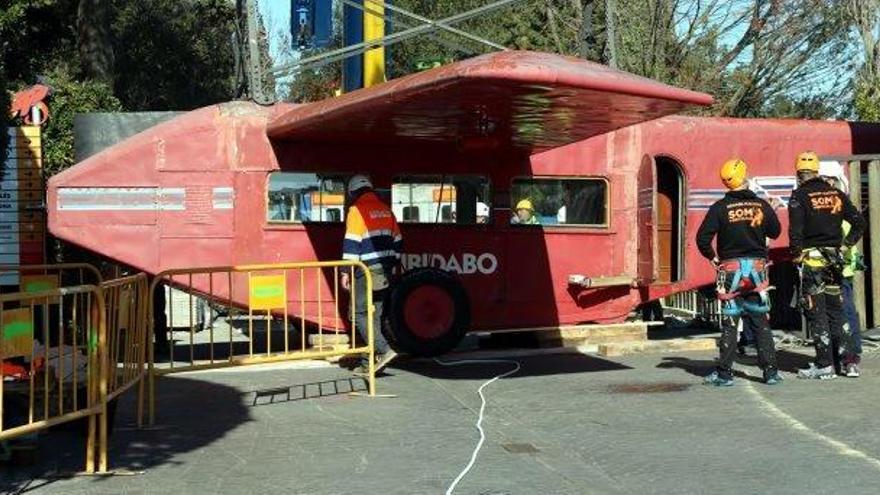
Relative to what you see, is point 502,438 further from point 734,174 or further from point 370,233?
point 734,174

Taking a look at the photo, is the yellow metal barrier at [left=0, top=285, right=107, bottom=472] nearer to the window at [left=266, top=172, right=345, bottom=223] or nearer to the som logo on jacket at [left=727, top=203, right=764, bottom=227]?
the window at [left=266, top=172, right=345, bottom=223]

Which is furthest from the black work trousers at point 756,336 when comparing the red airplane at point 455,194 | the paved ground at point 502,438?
the red airplane at point 455,194

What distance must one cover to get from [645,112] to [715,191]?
3783 millimetres

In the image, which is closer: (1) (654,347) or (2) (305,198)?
(2) (305,198)

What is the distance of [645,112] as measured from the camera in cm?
916

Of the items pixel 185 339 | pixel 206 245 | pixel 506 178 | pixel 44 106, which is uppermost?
pixel 44 106

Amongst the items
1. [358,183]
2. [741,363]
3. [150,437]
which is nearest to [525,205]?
[358,183]

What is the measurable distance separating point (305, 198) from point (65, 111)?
5768mm

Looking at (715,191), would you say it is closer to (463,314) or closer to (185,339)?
Result: (463,314)

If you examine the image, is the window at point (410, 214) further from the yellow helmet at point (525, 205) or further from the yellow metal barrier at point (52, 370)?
the yellow metal barrier at point (52, 370)

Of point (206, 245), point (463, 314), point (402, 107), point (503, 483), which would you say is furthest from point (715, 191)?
point (503, 483)

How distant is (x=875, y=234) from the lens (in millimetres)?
11859

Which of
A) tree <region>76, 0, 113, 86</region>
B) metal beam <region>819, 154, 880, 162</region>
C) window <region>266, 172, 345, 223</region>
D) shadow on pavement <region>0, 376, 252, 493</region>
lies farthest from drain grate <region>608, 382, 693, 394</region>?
tree <region>76, 0, 113, 86</region>

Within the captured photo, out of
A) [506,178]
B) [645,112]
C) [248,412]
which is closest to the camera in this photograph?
[248,412]
